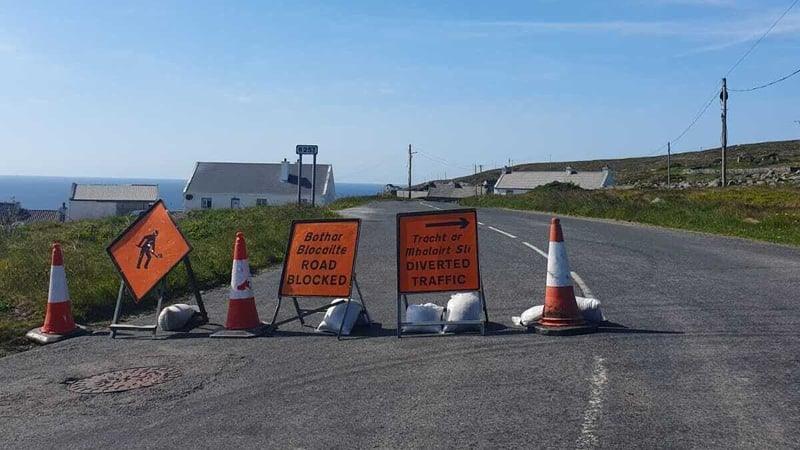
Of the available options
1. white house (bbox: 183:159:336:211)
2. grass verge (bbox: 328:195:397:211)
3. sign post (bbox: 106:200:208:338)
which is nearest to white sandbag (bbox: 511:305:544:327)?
sign post (bbox: 106:200:208:338)

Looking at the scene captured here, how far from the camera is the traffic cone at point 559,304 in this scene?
8.34 meters

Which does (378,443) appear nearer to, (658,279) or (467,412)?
(467,412)

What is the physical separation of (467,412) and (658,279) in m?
7.57

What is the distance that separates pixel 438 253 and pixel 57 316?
4185 millimetres

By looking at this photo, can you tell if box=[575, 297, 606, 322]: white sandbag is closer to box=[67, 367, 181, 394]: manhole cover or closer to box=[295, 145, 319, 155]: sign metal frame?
box=[67, 367, 181, 394]: manhole cover

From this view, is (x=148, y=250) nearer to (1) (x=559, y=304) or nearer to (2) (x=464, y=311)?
(2) (x=464, y=311)

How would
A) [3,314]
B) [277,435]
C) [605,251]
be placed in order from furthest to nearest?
[605,251] → [3,314] → [277,435]

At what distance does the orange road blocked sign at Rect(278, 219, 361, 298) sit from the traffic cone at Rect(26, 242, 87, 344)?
2.33 metres

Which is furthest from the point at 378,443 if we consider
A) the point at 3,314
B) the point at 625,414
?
the point at 3,314

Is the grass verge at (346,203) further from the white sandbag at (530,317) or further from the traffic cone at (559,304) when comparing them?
the traffic cone at (559,304)

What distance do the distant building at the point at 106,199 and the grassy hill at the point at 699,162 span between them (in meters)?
58.9

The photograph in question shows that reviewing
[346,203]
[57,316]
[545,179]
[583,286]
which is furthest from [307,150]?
[545,179]

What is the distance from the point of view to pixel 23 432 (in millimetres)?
5871

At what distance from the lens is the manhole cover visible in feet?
22.9
